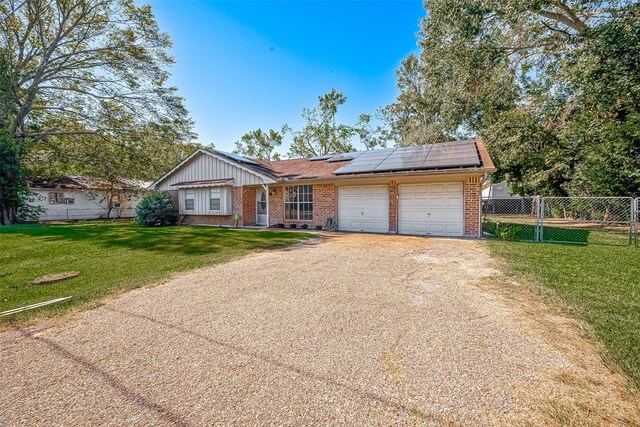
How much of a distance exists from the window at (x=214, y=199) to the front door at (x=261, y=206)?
2164 millimetres

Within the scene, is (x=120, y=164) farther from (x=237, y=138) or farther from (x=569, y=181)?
(x=569, y=181)

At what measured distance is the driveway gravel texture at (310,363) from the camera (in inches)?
76.9

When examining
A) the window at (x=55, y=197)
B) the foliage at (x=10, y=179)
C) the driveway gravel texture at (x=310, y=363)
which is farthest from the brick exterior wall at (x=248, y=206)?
the window at (x=55, y=197)

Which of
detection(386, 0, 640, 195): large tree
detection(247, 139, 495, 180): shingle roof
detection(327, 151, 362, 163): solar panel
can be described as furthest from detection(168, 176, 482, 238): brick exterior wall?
detection(386, 0, 640, 195): large tree

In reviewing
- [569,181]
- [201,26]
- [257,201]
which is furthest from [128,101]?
[569,181]

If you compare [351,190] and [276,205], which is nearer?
[351,190]

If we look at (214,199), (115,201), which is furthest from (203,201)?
(115,201)

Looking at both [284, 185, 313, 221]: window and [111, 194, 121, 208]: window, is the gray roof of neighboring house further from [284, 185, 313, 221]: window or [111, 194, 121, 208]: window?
[284, 185, 313, 221]: window

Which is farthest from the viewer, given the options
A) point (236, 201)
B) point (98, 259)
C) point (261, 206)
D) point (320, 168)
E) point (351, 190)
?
point (261, 206)

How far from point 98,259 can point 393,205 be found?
1019cm

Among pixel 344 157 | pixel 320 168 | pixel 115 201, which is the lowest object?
pixel 115 201

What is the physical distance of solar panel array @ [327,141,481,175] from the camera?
10406 mm

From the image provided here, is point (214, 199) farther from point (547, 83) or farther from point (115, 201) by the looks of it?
point (547, 83)

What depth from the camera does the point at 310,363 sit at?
2564mm
